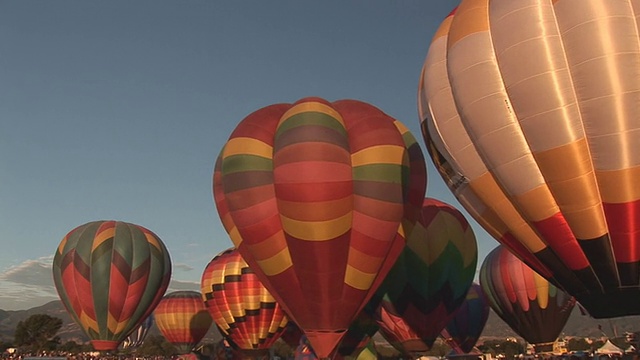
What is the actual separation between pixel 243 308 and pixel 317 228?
49.0 feet

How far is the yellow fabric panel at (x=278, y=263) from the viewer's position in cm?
1686

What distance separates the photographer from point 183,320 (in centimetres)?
4141

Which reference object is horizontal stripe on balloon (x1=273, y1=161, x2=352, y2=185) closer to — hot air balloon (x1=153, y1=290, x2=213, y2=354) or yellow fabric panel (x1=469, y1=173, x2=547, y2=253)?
yellow fabric panel (x1=469, y1=173, x2=547, y2=253)

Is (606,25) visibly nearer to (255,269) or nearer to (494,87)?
(494,87)

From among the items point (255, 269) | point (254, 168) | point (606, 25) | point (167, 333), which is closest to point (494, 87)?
point (606, 25)

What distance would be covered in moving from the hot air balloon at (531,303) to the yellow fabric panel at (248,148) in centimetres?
1439

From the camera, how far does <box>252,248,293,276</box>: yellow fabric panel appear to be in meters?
16.9

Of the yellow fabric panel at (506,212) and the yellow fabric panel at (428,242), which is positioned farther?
the yellow fabric panel at (428,242)

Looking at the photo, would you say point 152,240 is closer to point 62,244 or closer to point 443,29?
point 62,244

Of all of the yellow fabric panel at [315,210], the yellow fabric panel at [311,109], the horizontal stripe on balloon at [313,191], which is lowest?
the yellow fabric panel at [315,210]

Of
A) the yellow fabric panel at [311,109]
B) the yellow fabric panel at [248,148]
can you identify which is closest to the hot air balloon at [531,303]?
the yellow fabric panel at [311,109]

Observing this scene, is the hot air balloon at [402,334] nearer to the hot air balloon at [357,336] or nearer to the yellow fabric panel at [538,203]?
the hot air balloon at [357,336]

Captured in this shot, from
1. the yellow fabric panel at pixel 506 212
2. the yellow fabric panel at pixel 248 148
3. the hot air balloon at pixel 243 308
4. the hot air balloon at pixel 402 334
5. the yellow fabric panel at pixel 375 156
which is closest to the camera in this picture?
the yellow fabric panel at pixel 506 212

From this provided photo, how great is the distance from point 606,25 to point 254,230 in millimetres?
10312
